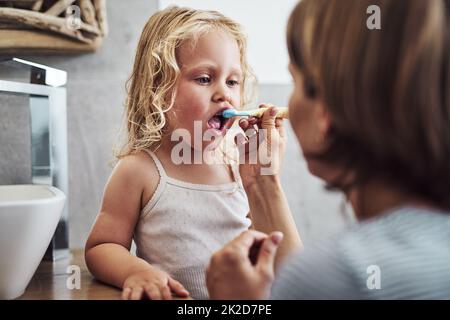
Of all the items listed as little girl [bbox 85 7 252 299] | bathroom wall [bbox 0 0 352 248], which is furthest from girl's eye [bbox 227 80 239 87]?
bathroom wall [bbox 0 0 352 248]

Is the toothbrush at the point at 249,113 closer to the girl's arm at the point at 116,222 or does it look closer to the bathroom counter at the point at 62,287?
the girl's arm at the point at 116,222

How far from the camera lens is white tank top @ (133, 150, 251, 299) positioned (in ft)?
2.67

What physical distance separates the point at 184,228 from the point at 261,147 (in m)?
0.18

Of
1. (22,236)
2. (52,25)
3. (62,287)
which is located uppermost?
(52,25)

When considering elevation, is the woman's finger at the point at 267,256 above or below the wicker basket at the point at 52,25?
below

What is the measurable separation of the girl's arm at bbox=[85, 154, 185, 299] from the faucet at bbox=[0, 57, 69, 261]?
7.3 inches

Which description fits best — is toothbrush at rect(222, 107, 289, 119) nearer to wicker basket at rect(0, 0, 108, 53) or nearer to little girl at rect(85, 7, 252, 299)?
little girl at rect(85, 7, 252, 299)

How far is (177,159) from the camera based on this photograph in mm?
885

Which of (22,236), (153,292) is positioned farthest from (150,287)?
(22,236)

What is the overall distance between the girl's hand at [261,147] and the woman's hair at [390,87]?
383 mm

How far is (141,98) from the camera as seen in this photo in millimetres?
889

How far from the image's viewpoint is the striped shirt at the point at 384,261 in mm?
428

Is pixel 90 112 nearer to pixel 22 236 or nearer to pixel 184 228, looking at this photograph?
pixel 184 228

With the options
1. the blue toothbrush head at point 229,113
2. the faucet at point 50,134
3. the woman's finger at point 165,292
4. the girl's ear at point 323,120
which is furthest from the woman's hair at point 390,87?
the faucet at point 50,134
